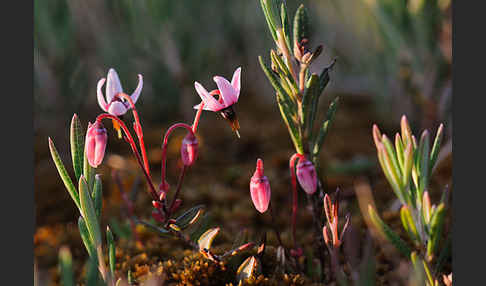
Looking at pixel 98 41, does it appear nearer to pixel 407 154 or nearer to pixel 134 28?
pixel 134 28

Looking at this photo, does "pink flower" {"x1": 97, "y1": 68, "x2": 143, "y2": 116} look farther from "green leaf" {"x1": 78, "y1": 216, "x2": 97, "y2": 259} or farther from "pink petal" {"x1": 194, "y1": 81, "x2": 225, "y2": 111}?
"green leaf" {"x1": 78, "y1": 216, "x2": 97, "y2": 259}

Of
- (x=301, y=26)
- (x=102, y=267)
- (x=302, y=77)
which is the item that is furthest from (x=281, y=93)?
(x=102, y=267)

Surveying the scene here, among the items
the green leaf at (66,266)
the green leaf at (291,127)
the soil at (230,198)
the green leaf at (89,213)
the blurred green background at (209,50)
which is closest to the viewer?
the green leaf at (66,266)

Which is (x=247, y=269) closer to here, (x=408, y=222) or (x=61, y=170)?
(x=408, y=222)

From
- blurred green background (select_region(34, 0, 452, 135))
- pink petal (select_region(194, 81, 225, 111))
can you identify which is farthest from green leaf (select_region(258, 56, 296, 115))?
blurred green background (select_region(34, 0, 452, 135))

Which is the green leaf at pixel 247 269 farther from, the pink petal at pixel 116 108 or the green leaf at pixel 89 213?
the pink petal at pixel 116 108

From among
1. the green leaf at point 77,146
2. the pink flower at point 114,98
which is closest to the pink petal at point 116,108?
the pink flower at point 114,98

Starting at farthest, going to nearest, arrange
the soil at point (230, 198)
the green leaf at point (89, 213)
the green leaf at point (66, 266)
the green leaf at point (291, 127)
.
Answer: the soil at point (230, 198) → the green leaf at point (291, 127) → the green leaf at point (89, 213) → the green leaf at point (66, 266)
